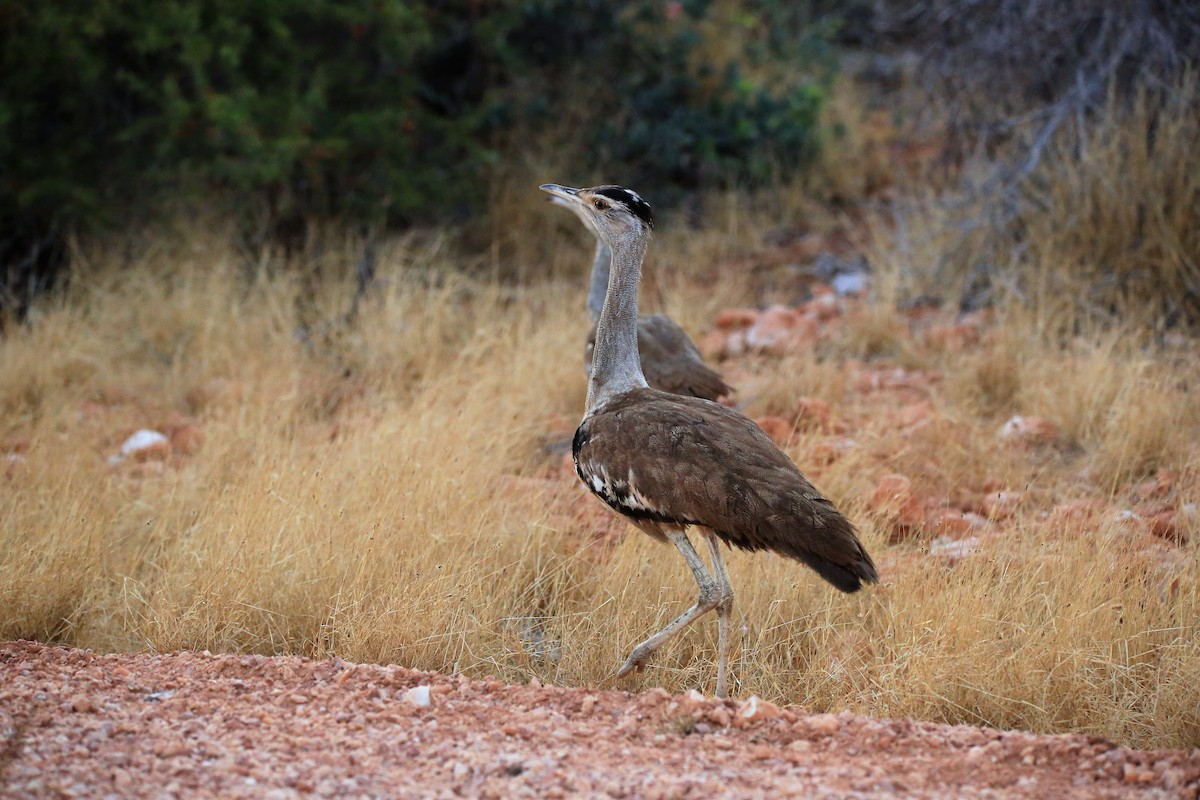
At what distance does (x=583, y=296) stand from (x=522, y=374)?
155 cm

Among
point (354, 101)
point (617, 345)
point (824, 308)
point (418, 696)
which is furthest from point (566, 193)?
point (354, 101)

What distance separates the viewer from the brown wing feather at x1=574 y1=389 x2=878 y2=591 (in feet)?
11.0

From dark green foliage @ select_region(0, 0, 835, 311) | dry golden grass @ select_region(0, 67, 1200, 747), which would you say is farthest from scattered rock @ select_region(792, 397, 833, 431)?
dark green foliage @ select_region(0, 0, 835, 311)

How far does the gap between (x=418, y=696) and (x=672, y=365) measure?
2.36 metres

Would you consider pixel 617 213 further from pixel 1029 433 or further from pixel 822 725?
pixel 1029 433

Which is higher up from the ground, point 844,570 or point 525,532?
point 844,570

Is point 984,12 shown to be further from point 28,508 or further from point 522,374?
point 28,508

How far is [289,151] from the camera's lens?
778 centimetres

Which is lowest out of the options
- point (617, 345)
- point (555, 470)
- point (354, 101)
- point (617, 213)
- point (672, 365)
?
point (555, 470)

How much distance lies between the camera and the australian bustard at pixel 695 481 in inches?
132

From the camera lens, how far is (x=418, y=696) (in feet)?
10.6

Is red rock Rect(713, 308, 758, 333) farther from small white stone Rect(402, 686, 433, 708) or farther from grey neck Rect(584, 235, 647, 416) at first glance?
small white stone Rect(402, 686, 433, 708)

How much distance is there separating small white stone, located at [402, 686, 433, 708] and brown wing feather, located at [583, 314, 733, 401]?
2.17m

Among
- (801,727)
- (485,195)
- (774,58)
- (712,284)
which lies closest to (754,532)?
(801,727)
